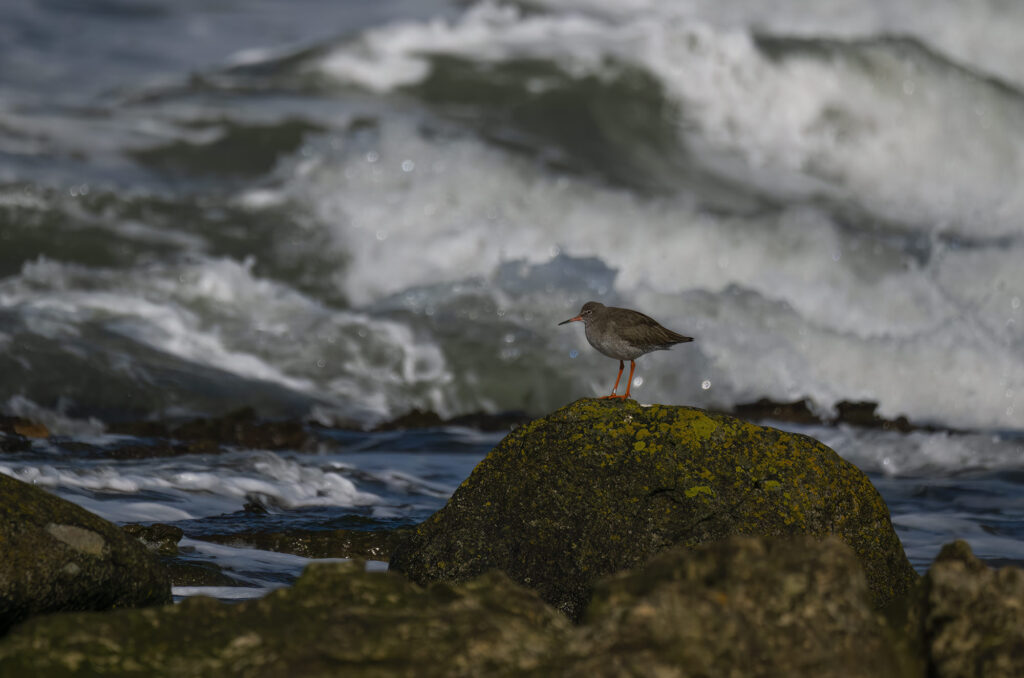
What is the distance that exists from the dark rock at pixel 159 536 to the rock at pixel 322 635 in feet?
11.4

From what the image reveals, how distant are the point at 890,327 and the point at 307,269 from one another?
34.9 ft

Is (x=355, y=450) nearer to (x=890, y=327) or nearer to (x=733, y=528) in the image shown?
(x=733, y=528)

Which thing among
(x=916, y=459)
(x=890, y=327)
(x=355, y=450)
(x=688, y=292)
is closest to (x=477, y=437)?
(x=355, y=450)

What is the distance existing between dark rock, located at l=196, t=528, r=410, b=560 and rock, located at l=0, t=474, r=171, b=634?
248 centimetres

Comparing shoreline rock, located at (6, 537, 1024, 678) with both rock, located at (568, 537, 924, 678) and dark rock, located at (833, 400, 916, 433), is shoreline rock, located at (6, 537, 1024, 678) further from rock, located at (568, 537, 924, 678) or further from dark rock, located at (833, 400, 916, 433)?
dark rock, located at (833, 400, 916, 433)

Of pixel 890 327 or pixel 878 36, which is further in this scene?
pixel 878 36

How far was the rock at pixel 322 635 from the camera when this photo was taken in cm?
312

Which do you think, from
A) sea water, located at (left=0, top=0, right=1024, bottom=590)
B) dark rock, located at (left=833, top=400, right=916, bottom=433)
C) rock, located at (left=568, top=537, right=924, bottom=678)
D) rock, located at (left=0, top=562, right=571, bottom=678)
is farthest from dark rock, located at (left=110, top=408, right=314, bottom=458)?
rock, located at (left=568, top=537, right=924, bottom=678)

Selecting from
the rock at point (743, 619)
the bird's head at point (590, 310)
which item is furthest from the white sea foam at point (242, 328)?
the rock at point (743, 619)

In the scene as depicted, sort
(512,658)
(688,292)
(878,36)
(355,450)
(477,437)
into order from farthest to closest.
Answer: (878,36)
(688,292)
(477,437)
(355,450)
(512,658)

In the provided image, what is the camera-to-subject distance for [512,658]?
3.18 metres

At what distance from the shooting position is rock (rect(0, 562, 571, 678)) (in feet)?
10.3

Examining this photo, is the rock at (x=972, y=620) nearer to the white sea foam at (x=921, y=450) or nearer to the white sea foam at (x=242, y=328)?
the white sea foam at (x=921, y=450)

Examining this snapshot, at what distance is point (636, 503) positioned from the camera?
5406 mm
